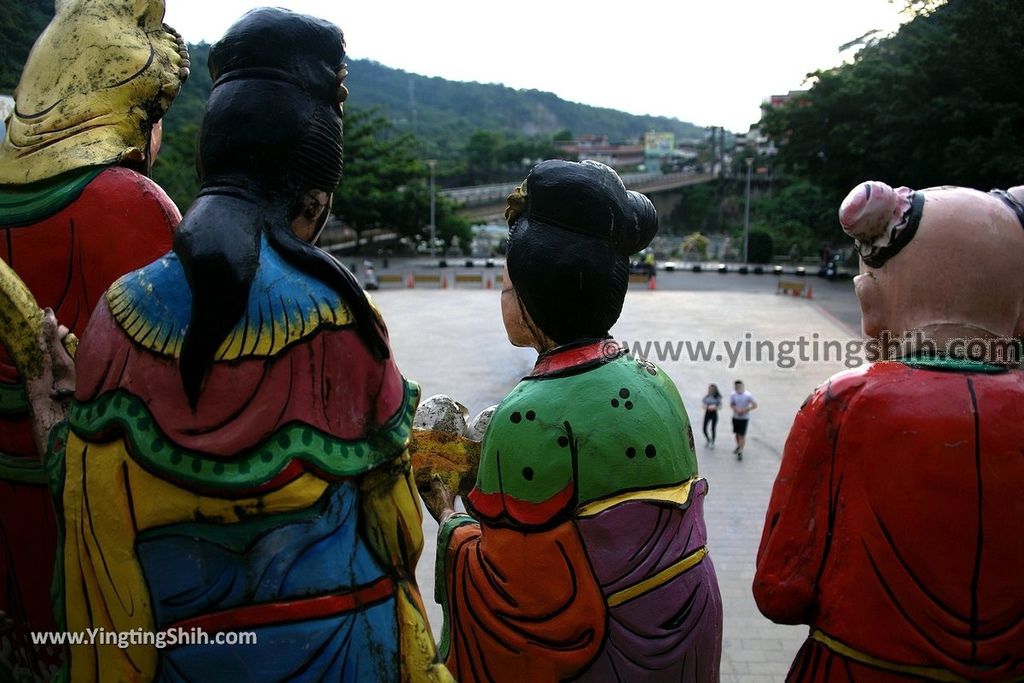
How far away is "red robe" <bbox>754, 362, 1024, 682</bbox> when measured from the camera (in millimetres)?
2057

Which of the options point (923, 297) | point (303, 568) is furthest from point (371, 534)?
point (923, 297)

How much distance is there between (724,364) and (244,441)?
1346cm

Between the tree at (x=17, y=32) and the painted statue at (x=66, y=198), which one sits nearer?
the painted statue at (x=66, y=198)

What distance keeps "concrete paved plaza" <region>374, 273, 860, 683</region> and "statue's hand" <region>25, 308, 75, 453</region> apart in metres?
4.24

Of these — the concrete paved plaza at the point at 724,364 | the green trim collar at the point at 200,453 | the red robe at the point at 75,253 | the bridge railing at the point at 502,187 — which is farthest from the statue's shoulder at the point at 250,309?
the bridge railing at the point at 502,187

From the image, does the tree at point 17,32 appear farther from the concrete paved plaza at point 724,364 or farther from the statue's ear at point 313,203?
the concrete paved plaza at point 724,364

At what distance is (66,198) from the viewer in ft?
7.34

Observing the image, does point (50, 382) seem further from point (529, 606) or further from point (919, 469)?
point (919, 469)

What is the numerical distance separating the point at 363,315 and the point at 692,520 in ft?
3.62

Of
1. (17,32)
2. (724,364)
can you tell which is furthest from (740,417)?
(17,32)

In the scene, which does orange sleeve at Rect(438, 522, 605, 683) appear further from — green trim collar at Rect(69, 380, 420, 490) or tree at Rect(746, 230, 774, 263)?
Result: tree at Rect(746, 230, 774, 263)

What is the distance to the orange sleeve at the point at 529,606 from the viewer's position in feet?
7.32

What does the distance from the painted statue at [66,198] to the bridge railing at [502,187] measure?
36519 millimetres

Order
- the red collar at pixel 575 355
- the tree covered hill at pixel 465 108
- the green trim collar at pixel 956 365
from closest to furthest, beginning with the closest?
the green trim collar at pixel 956 365, the red collar at pixel 575 355, the tree covered hill at pixel 465 108
